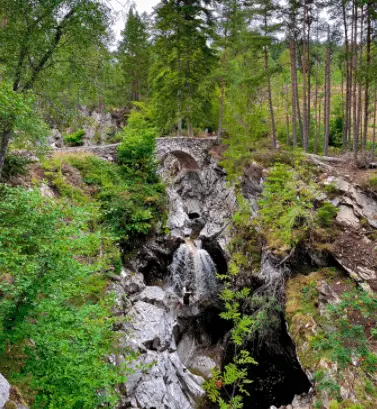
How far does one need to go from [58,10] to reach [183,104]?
1154 cm

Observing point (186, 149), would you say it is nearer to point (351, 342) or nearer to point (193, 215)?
point (193, 215)

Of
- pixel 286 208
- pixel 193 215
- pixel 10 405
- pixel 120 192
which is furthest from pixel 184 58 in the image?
pixel 10 405

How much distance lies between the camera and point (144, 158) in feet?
51.6

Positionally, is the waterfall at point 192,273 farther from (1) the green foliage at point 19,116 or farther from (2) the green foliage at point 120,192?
(1) the green foliage at point 19,116

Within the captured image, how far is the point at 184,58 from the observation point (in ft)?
61.5

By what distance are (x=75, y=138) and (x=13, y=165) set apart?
17.4 m

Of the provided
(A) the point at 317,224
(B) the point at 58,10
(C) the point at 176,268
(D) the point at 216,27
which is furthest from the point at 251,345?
(D) the point at 216,27

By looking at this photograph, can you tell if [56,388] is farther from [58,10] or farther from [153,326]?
[58,10]

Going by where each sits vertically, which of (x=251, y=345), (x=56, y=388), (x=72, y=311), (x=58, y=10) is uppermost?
(x=58, y=10)

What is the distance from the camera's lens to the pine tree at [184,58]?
18562 mm

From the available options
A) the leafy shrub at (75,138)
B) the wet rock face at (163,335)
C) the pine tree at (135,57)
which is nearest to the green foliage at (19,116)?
the wet rock face at (163,335)

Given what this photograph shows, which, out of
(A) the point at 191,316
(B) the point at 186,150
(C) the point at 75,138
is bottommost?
(A) the point at 191,316

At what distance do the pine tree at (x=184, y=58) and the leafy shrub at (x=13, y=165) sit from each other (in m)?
11.1

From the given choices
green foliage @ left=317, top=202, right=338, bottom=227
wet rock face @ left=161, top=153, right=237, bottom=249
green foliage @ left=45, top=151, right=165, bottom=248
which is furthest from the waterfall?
green foliage @ left=317, top=202, right=338, bottom=227
